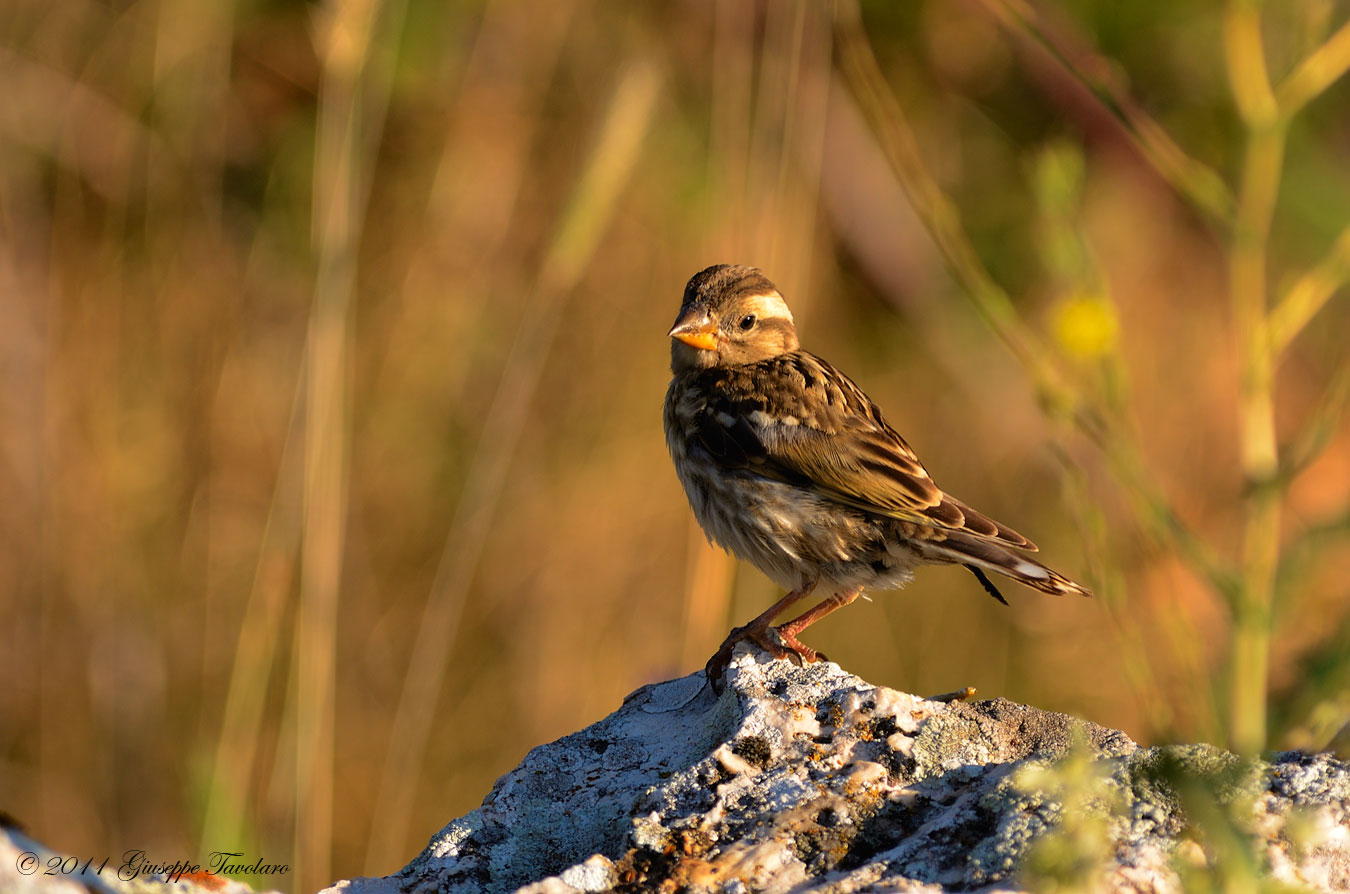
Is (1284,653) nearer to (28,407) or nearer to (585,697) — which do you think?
(585,697)

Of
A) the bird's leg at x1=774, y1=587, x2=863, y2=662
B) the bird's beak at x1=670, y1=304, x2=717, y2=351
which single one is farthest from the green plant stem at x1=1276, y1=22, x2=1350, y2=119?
the bird's beak at x1=670, y1=304, x2=717, y2=351

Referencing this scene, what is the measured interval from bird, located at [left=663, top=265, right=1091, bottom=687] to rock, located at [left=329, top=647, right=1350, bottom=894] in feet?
3.05

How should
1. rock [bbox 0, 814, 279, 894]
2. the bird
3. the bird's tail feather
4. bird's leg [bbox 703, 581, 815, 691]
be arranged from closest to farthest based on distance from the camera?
rock [bbox 0, 814, 279, 894] → bird's leg [bbox 703, 581, 815, 691] → the bird's tail feather → the bird

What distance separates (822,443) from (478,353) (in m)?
2.20

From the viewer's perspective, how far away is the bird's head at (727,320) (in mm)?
4660

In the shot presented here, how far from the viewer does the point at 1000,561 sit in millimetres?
3516

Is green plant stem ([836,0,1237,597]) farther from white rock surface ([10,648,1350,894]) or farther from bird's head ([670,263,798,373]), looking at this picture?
bird's head ([670,263,798,373])

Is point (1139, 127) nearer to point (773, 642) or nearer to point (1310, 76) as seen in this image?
point (1310, 76)

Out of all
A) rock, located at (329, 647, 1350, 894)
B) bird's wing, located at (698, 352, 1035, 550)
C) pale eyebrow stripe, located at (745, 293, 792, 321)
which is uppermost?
pale eyebrow stripe, located at (745, 293, 792, 321)


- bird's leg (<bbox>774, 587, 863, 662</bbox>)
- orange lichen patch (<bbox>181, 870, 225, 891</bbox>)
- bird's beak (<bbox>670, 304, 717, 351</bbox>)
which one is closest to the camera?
orange lichen patch (<bbox>181, 870, 225, 891</bbox>)

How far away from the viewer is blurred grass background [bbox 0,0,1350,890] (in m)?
3.91

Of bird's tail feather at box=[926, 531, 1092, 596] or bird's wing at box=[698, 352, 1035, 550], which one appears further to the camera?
bird's wing at box=[698, 352, 1035, 550]

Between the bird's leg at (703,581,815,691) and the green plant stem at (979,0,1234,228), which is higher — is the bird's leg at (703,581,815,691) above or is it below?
below

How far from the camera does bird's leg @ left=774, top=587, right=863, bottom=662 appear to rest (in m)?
3.59
